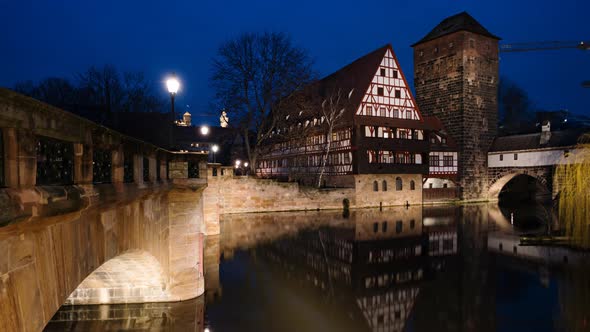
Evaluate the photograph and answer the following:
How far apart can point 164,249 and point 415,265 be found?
31.0 ft

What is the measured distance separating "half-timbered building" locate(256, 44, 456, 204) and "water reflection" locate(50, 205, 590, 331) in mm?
9557

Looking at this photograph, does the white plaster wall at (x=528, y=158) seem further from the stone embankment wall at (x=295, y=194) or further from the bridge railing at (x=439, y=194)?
the stone embankment wall at (x=295, y=194)

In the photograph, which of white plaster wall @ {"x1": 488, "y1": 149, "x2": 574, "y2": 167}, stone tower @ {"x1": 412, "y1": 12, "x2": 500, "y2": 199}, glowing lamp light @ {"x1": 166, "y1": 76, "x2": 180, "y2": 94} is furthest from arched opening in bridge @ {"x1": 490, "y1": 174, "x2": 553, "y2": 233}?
glowing lamp light @ {"x1": 166, "y1": 76, "x2": 180, "y2": 94}

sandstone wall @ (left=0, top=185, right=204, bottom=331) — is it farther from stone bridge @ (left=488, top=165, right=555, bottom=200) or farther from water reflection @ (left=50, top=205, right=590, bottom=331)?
stone bridge @ (left=488, top=165, right=555, bottom=200)

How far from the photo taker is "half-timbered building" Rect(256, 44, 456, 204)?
29219 millimetres

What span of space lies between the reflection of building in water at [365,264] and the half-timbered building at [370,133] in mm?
8095

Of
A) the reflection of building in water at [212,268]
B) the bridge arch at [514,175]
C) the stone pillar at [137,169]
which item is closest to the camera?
the stone pillar at [137,169]

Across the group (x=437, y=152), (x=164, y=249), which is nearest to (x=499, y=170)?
(x=437, y=152)

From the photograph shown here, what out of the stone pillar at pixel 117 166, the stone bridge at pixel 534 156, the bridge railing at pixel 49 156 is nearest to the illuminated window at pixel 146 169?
the bridge railing at pixel 49 156

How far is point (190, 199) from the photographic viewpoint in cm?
873

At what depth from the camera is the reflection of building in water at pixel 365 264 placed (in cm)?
982

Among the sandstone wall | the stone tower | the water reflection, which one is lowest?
the water reflection

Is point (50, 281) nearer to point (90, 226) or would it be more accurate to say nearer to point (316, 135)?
point (90, 226)

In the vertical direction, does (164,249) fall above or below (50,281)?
below
